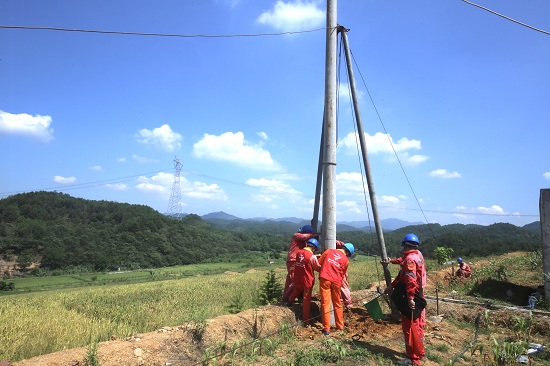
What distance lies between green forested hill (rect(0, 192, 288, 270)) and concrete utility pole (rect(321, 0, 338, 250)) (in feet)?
211

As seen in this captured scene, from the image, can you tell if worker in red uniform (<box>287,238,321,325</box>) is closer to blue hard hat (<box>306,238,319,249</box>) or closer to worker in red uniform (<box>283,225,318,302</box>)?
blue hard hat (<box>306,238,319,249</box>)

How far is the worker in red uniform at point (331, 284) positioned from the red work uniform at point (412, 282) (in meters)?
1.26

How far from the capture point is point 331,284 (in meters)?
6.79

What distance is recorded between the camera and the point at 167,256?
72.7 m

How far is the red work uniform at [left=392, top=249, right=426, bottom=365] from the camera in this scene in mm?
5477

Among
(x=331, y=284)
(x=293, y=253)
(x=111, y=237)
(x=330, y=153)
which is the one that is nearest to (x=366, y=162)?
(x=330, y=153)

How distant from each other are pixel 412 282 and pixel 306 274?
2.25m

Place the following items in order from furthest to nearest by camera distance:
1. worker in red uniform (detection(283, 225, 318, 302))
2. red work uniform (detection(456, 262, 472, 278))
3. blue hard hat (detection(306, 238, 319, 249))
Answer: red work uniform (detection(456, 262, 472, 278)), worker in red uniform (detection(283, 225, 318, 302)), blue hard hat (detection(306, 238, 319, 249))

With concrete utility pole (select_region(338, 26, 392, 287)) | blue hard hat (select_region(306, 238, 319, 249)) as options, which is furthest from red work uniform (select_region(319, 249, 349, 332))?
concrete utility pole (select_region(338, 26, 392, 287))

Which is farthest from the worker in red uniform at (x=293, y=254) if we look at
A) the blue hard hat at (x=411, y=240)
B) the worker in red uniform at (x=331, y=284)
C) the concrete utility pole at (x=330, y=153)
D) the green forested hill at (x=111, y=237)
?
the green forested hill at (x=111, y=237)

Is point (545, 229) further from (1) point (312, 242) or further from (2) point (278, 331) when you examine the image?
(2) point (278, 331)

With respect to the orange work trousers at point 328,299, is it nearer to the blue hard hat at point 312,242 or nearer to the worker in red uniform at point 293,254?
the blue hard hat at point 312,242

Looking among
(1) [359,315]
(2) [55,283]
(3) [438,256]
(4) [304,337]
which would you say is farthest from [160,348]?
(2) [55,283]

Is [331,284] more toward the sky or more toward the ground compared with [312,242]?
more toward the ground
